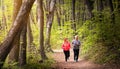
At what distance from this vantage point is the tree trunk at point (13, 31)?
9742 mm

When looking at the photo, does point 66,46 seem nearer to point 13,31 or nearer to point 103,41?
point 103,41

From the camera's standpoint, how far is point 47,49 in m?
23.2

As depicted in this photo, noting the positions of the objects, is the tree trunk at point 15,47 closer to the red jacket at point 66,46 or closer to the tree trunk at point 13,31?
the tree trunk at point 13,31

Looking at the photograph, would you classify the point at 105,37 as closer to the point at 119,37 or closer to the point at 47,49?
the point at 119,37

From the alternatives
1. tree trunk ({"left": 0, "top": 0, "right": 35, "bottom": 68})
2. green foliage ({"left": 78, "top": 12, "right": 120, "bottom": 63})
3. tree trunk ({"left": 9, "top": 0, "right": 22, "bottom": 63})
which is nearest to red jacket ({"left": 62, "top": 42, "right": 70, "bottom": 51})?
green foliage ({"left": 78, "top": 12, "right": 120, "bottom": 63})

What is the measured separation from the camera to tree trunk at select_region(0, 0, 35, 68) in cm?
974

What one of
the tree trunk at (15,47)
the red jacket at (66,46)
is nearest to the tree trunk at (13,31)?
the tree trunk at (15,47)

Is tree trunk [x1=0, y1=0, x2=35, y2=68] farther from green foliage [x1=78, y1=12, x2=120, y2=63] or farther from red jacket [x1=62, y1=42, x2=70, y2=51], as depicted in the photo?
red jacket [x1=62, y1=42, x2=70, y2=51]

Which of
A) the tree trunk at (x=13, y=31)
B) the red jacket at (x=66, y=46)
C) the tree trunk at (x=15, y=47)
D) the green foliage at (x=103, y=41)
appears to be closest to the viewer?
the tree trunk at (x=13, y=31)

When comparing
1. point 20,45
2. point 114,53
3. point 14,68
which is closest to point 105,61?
point 114,53

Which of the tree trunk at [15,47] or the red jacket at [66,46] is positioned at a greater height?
the tree trunk at [15,47]

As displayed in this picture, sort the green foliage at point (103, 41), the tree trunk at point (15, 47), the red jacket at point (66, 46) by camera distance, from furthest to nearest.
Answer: the red jacket at point (66, 46)
the green foliage at point (103, 41)
the tree trunk at point (15, 47)

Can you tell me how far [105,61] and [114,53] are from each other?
682mm

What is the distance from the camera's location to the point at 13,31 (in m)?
10.0
